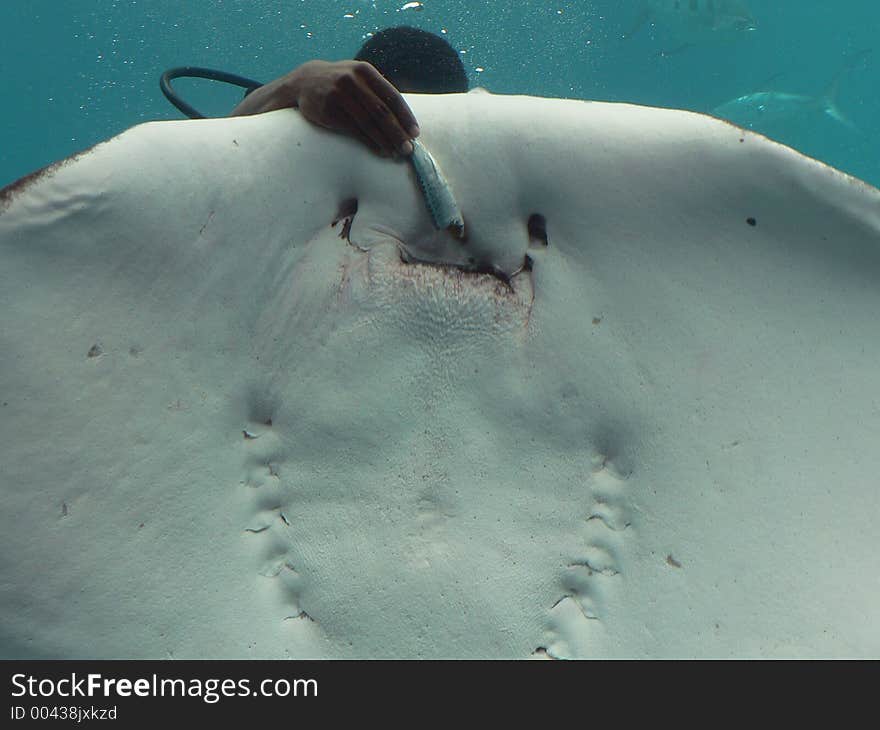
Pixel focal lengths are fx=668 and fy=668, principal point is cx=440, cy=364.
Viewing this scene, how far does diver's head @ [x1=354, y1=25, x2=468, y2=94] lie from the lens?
1.82 m

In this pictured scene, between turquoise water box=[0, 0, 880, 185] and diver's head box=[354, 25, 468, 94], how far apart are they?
40.3ft

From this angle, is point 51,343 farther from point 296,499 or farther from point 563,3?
point 563,3

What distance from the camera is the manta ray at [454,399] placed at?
2.40ft

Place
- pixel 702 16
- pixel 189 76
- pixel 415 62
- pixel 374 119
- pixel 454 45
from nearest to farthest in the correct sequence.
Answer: pixel 374 119
pixel 415 62
pixel 189 76
pixel 702 16
pixel 454 45

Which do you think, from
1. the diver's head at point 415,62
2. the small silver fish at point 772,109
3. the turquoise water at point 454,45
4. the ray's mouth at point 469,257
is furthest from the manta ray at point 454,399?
the turquoise water at point 454,45

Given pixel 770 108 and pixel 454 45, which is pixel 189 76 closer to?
pixel 770 108

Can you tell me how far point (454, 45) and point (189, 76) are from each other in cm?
1904

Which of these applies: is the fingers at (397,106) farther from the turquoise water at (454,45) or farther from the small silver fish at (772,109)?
the turquoise water at (454,45)

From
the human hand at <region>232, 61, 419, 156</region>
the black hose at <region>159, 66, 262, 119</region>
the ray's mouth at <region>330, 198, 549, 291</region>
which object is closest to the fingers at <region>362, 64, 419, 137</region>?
the human hand at <region>232, 61, 419, 156</region>

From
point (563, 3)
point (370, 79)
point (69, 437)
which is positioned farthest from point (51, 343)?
point (563, 3)

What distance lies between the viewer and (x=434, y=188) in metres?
0.75

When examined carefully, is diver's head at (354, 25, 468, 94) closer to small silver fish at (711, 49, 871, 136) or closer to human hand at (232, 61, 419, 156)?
human hand at (232, 61, 419, 156)

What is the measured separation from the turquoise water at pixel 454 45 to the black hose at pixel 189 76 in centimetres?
1225

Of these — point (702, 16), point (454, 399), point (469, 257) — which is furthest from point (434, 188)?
point (702, 16)
